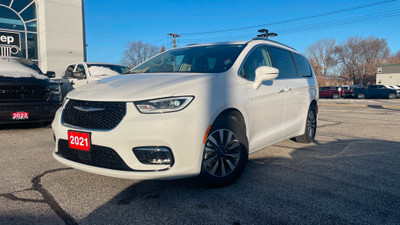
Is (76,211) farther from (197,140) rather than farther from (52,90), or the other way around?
(52,90)

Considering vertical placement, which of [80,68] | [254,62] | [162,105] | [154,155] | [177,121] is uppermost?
[80,68]

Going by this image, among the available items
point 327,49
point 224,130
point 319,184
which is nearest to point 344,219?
point 319,184

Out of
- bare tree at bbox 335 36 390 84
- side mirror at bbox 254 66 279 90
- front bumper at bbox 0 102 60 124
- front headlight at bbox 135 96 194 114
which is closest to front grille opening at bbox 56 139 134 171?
front headlight at bbox 135 96 194 114

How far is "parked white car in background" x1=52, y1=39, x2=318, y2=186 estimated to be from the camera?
8.54 feet

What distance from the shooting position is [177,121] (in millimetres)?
2604

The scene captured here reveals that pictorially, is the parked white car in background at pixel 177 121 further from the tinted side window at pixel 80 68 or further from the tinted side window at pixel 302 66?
the tinted side window at pixel 80 68

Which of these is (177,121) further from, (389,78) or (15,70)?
(389,78)

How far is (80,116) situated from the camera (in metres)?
2.85

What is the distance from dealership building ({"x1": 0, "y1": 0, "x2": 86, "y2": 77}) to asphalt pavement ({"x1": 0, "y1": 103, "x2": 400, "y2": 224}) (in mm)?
13069

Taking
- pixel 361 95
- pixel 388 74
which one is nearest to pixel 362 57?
pixel 388 74

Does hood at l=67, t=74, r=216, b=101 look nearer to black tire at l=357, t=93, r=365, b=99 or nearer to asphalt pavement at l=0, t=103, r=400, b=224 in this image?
asphalt pavement at l=0, t=103, r=400, b=224

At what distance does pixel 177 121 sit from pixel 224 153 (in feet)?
2.32

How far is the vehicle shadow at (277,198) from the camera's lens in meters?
2.41

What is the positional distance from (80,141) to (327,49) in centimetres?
7796
